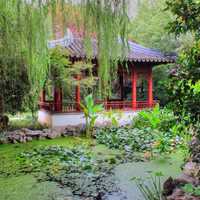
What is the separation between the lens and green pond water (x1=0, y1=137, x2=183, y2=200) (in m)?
4.47

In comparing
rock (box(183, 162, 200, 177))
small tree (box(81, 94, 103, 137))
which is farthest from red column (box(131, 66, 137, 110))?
rock (box(183, 162, 200, 177))

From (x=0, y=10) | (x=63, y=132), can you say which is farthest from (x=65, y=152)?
(x=0, y=10)

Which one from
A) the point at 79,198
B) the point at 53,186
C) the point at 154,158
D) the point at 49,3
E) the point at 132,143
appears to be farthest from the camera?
the point at 132,143

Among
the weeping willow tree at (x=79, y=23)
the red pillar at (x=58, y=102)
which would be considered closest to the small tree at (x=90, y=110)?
the red pillar at (x=58, y=102)

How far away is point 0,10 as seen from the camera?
2322mm

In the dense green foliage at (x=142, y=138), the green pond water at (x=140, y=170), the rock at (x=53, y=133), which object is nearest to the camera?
the green pond water at (x=140, y=170)

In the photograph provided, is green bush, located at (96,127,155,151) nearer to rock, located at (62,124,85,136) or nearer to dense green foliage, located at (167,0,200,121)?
rock, located at (62,124,85,136)

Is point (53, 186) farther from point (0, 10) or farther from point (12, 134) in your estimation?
point (12, 134)

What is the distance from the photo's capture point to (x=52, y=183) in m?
5.00

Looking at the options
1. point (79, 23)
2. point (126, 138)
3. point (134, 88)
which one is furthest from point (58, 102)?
point (79, 23)

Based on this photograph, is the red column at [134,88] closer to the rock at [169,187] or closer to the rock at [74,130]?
the rock at [74,130]

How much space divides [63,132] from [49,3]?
812 centimetres

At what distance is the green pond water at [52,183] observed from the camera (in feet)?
14.7

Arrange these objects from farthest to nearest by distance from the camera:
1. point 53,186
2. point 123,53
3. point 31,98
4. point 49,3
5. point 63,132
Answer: point 63,132 < point 31,98 < point 53,186 < point 123,53 < point 49,3
